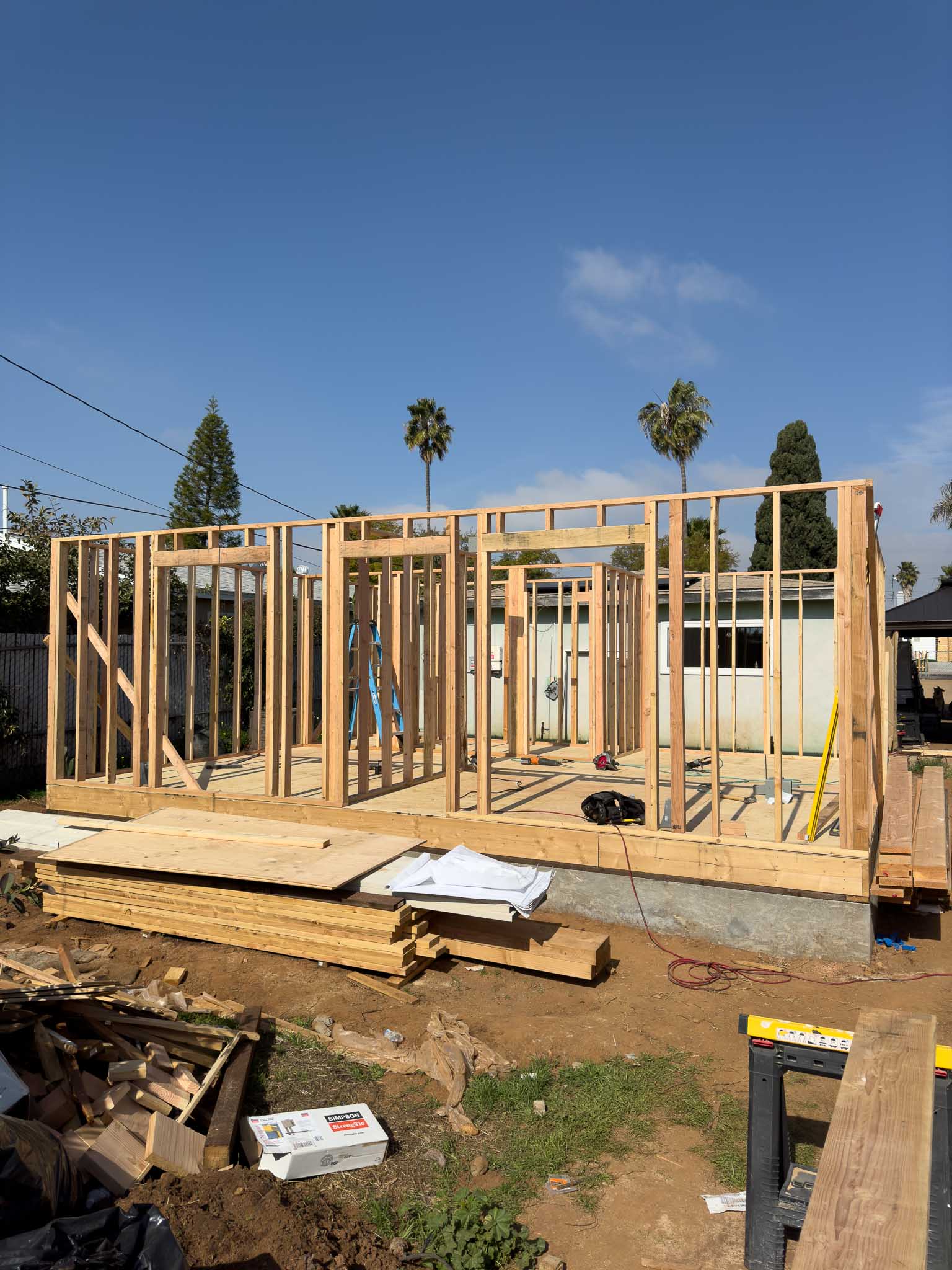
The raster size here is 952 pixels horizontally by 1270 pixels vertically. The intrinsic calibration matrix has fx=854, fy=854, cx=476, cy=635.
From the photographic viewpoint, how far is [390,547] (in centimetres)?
852

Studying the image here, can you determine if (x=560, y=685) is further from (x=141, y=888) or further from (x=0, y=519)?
(x=0, y=519)

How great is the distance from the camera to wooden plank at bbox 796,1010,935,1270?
7.00ft

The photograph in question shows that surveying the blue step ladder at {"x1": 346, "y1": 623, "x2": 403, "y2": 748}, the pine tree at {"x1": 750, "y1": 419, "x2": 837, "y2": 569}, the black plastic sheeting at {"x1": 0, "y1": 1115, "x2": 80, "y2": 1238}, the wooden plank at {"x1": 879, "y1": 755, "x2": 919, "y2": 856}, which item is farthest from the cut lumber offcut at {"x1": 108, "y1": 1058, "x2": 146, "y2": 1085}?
the pine tree at {"x1": 750, "y1": 419, "x2": 837, "y2": 569}

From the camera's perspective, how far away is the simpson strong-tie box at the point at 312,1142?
12.1 ft

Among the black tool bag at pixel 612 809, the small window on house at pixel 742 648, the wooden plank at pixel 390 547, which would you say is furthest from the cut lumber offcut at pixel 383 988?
the small window on house at pixel 742 648

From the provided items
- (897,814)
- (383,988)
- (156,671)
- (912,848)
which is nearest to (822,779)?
(912,848)

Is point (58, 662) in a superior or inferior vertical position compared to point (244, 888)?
superior

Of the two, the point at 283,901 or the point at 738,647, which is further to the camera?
the point at 738,647

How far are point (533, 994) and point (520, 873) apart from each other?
807 mm

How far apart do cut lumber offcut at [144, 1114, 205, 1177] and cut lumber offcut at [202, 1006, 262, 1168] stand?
0.05m

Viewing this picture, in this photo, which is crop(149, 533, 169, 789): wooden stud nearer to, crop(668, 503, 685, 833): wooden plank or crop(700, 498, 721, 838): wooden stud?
crop(668, 503, 685, 833): wooden plank

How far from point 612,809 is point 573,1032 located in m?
2.41

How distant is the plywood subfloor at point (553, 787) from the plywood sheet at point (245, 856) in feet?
1.27

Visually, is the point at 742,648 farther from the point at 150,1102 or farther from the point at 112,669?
the point at 150,1102
